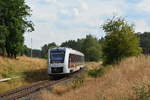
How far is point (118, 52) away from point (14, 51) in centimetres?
2135

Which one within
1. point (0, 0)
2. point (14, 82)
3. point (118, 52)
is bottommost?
point (14, 82)

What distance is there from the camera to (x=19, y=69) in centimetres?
4722

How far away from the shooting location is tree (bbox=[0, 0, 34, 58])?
5238cm

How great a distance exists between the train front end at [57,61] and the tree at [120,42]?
471 centimetres

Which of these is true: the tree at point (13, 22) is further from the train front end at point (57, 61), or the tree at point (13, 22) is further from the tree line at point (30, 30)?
the train front end at point (57, 61)

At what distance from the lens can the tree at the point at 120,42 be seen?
124 feet

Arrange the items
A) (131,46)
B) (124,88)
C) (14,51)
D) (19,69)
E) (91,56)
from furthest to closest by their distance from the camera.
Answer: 1. (91,56)
2. (14,51)
3. (19,69)
4. (131,46)
5. (124,88)

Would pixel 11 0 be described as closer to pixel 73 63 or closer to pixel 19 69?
pixel 19 69

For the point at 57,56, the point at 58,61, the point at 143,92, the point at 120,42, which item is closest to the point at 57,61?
the point at 58,61

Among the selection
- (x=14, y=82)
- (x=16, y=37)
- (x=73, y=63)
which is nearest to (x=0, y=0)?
(x=16, y=37)

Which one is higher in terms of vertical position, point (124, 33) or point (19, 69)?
point (124, 33)

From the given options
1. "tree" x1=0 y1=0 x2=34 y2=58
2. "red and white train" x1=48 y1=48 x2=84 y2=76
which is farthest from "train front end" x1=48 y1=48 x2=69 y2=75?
"tree" x1=0 y1=0 x2=34 y2=58

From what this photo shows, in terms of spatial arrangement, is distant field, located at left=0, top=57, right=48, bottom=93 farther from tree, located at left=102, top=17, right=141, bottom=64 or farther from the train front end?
tree, located at left=102, top=17, right=141, bottom=64

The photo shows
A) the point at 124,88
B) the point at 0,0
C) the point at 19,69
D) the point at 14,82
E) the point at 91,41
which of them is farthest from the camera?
the point at 91,41
